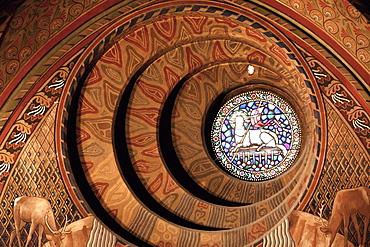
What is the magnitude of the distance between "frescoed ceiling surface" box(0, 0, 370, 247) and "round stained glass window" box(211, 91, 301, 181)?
16cm

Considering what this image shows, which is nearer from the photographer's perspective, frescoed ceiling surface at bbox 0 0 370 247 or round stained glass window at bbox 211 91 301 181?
frescoed ceiling surface at bbox 0 0 370 247

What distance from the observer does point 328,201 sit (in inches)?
408

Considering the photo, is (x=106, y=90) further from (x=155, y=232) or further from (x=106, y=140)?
(x=155, y=232)

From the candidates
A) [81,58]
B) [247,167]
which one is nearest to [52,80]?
[81,58]

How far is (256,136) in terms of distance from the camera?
41.1 ft

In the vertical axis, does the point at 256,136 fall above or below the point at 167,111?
below

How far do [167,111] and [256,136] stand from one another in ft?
4.53

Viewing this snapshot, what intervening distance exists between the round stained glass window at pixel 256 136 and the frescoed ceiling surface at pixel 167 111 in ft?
0.51

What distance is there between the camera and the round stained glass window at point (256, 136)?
40.3 ft

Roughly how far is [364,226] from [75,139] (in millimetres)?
4280

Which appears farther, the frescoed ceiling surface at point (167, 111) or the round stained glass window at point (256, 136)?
the round stained glass window at point (256, 136)

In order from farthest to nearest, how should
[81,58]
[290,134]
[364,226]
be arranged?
[290,134] → [81,58] → [364,226]

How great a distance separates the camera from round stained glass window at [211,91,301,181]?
12.3 m

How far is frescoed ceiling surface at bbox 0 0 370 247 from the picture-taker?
10.2 metres
